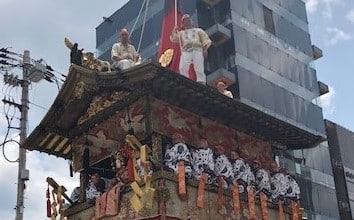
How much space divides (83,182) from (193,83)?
11.7ft

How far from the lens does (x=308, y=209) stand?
31781mm

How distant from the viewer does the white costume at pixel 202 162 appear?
10.4 metres

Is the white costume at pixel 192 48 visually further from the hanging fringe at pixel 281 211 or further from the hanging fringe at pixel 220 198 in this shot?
the hanging fringe at pixel 281 211

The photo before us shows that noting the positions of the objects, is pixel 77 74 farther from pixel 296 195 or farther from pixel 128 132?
pixel 296 195

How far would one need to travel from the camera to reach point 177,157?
32.9 ft

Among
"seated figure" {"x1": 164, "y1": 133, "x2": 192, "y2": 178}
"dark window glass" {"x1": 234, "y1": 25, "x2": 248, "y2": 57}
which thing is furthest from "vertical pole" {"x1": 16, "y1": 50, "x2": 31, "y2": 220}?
"dark window glass" {"x1": 234, "y1": 25, "x2": 248, "y2": 57}

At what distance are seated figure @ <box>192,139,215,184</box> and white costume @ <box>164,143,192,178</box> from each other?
0.20 m

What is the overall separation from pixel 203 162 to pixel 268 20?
26.4 meters

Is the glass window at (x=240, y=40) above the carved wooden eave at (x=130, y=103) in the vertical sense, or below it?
above

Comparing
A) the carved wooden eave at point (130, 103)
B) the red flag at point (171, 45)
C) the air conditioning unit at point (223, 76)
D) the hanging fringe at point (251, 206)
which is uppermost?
the air conditioning unit at point (223, 76)

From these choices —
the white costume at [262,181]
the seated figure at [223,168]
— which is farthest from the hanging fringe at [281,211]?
the seated figure at [223,168]

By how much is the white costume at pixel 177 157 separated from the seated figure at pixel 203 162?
0.20 meters

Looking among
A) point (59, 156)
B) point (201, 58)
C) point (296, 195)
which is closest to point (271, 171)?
point (296, 195)

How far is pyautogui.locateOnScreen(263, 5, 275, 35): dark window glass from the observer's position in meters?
34.9
